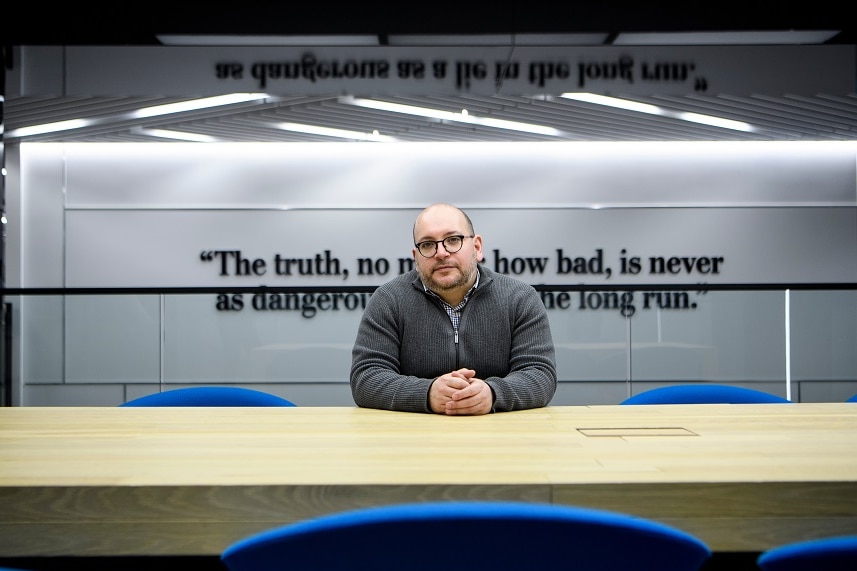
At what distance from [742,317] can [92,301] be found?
421cm

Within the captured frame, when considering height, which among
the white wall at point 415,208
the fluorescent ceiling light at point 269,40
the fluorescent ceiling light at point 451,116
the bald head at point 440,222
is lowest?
the bald head at point 440,222

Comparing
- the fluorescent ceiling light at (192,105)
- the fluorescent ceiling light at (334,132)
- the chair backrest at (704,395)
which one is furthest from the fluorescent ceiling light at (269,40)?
the chair backrest at (704,395)

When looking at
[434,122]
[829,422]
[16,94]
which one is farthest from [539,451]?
[434,122]

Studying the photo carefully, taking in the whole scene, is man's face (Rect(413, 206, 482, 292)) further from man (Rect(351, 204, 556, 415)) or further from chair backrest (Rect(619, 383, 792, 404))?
chair backrest (Rect(619, 383, 792, 404))

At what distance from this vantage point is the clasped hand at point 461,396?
188 centimetres

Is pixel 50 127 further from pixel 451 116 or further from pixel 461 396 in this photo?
pixel 461 396

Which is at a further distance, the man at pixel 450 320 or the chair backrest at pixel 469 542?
the man at pixel 450 320

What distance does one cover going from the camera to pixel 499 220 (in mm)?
9000

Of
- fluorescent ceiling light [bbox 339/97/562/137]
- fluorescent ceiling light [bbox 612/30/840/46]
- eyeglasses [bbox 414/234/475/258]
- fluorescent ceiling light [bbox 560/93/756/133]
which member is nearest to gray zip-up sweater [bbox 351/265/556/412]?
eyeglasses [bbox 414/234/475/258]

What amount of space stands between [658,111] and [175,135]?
16.5ft

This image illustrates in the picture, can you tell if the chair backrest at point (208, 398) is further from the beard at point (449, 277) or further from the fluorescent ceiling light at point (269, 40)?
the fluorescent ceiling light at point (269, 40)

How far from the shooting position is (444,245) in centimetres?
246

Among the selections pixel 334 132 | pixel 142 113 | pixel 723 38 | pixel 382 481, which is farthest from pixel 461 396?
pixel 334 132

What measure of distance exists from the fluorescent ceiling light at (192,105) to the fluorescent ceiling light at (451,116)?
2.85ft
